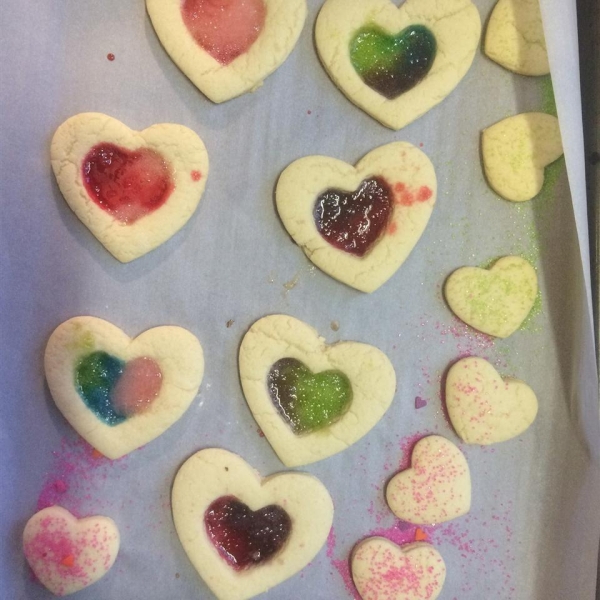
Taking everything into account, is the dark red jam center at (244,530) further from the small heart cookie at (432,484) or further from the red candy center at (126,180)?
the red candy center at (126,180)

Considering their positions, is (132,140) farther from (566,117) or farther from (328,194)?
(566,117)

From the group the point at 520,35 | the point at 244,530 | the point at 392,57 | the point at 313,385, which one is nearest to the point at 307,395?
the point at 313,385

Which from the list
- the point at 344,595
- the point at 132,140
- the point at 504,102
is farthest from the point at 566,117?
the point at 344,595

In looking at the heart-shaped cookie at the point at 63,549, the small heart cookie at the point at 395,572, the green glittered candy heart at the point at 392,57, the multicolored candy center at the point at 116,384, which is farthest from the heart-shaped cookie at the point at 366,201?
the heart-shaped cookie at the point at 63,549

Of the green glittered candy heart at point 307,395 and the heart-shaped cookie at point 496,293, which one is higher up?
the heart-shaped cookie at point 496,293

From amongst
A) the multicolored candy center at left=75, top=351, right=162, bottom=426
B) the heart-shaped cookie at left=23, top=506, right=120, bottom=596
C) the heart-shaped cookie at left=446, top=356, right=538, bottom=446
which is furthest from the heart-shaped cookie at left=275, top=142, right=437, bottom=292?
the heart-shaped cookie at left=23, top=506, right=120, bottom=596

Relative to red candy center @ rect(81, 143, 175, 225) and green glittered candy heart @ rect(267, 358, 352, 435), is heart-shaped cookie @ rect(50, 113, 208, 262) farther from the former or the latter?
green glittered candy heart @ rect(267, 358, 352, 435)
